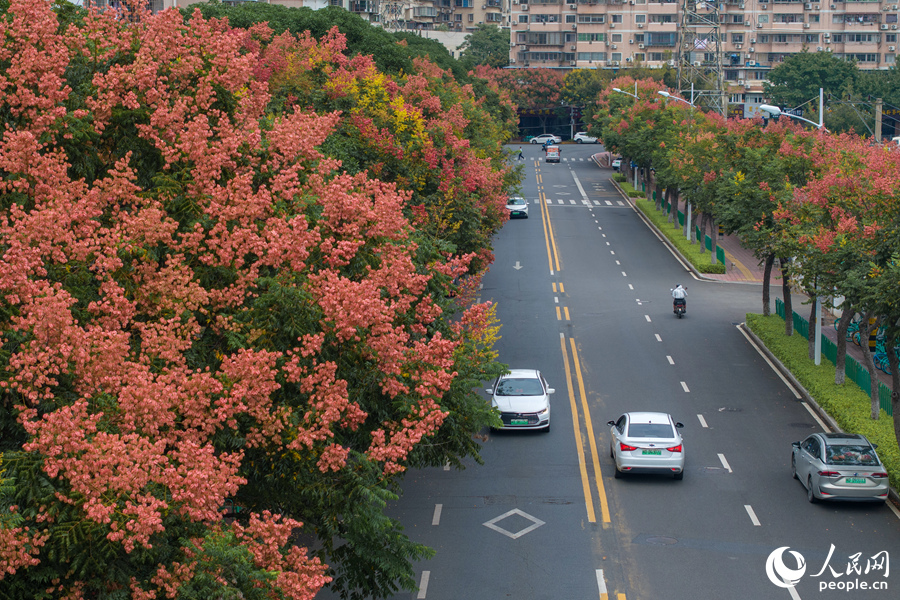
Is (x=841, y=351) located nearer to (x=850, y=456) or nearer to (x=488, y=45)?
(x=850, y=456)

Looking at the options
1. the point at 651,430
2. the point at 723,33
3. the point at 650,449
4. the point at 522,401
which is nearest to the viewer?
the point at 650,449

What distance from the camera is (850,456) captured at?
21094mm

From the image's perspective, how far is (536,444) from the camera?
85.9 ft

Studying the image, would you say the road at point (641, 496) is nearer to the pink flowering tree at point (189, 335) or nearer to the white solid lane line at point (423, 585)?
the white solid lane line at point (423, 585)

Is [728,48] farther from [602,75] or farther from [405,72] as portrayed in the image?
[405,72]

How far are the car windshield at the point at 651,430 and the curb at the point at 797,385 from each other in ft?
16.4

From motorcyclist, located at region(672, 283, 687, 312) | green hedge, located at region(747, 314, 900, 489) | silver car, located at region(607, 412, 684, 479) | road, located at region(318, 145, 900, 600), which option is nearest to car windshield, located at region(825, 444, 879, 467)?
road, located at region(318, 145, 900, 600)

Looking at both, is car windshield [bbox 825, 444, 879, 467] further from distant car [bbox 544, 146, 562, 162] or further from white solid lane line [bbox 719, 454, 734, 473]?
distant car [bbox 544, 146, 562, 162]

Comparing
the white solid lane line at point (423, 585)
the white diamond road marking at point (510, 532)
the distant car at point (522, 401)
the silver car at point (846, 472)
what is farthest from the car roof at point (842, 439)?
the white solid lane line at point (423, 585)

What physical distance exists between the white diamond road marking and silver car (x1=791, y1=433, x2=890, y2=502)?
19.8ft

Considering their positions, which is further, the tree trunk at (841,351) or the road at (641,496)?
the tree trunk at (841,351)

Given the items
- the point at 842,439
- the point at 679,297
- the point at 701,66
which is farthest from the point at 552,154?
the point at 842,439

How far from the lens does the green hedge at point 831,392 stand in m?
23.8

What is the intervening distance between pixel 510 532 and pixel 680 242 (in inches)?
1613
